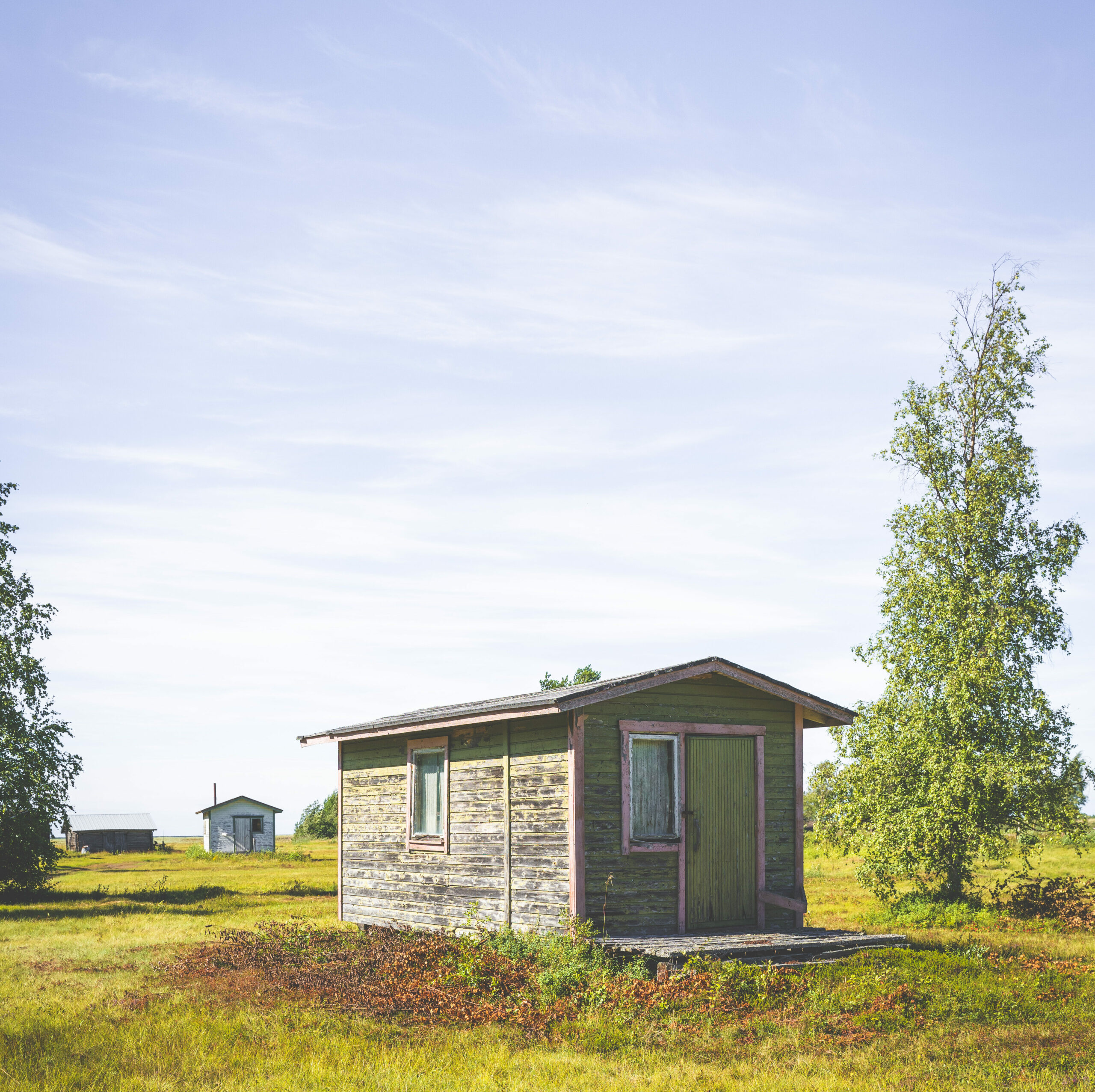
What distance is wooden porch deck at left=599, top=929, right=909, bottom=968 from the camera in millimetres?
14094

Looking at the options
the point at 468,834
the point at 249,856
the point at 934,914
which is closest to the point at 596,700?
the point at 468,834

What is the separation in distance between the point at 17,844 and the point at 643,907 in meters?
24.2

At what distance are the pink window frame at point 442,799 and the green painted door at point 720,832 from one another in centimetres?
446

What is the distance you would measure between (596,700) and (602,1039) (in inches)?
200

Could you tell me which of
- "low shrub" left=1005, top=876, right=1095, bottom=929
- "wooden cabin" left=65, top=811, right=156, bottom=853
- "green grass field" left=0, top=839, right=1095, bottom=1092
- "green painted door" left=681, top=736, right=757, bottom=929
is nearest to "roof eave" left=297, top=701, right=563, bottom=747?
"green painted door" left=681, top=736, right=757, bottom=929

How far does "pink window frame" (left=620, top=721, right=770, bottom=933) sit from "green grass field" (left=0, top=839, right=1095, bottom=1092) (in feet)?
9.25

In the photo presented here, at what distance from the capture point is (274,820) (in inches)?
2776

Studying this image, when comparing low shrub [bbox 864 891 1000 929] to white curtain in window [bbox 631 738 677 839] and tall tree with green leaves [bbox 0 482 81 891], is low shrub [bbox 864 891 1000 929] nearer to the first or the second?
white curtain in window [bbox 631 738 677 839]

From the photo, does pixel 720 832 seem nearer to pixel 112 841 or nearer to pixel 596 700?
pixel 596 700

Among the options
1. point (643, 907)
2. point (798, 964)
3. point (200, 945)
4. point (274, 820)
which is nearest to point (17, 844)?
point (200, 945)

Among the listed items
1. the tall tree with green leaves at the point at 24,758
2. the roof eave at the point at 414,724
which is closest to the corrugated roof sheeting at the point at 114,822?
the tall tree with green leaves at the point at 24,758

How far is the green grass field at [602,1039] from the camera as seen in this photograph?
32.6 ft

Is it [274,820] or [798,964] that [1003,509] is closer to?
[798,964]

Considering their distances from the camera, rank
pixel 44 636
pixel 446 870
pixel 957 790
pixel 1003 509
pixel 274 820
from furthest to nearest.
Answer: pixel 274 820 < pixel 44 636 < pixel 1003 509 < pixel 957 790 < pixel 446 870
